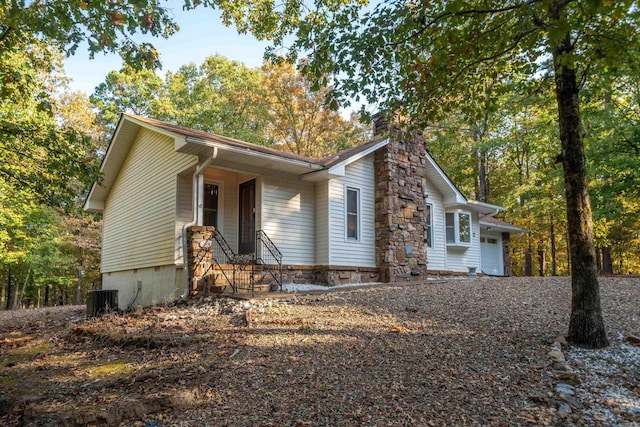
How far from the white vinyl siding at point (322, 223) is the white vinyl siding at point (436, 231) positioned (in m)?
4.57

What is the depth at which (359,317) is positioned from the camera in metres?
6.23

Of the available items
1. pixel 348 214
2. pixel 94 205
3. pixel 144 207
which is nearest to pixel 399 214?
pixel 348 214

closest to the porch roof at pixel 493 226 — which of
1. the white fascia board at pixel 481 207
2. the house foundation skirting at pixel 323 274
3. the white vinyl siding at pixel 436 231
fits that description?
the white fascia board at pixel 481 207

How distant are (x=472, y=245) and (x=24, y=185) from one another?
14386mm

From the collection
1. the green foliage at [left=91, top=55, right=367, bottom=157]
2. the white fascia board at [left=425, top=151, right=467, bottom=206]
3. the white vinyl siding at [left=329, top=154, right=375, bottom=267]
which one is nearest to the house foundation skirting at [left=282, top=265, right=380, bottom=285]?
the white vinyl siding at [left=329, top=154, right=375, bottom=267]

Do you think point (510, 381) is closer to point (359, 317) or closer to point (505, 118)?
point (359, 317)

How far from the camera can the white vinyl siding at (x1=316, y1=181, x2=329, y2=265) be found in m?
11.3

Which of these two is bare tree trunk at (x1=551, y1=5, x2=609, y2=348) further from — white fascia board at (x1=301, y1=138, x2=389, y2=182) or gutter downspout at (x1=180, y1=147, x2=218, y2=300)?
gutter downspout at (x1=180, y1=147, x2=218, y2=300)

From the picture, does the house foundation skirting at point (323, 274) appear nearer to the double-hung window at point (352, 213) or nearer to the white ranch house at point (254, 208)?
the white ranch house at point (254, 208)

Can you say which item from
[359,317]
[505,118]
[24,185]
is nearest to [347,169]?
[359,317]

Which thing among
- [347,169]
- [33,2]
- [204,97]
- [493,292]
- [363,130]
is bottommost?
[493,292]

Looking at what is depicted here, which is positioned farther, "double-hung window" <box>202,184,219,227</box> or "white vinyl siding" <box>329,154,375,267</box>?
"white vinyl siding" <box>329,154,375,267</box>

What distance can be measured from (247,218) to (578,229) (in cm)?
811

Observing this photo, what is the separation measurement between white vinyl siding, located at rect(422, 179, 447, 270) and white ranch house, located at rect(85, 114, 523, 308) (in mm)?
862
